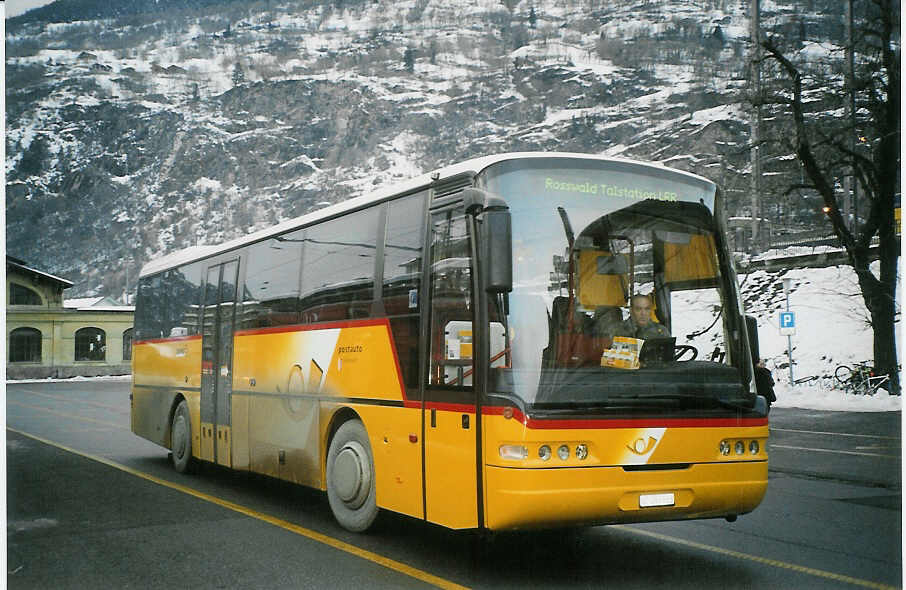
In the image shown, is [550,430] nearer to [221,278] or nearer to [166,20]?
[221,278]

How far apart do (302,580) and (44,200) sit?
34.2ft

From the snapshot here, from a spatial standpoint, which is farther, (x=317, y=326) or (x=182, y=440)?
(x=182, y=440)

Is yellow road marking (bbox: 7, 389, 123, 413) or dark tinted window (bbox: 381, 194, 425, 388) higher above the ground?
dark tinted window (bbox: 381, 194, 425, 388)

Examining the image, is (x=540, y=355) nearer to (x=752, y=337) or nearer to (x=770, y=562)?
(x=752, y=337)

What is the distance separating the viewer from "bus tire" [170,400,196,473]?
38.9 feet

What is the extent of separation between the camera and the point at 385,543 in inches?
283

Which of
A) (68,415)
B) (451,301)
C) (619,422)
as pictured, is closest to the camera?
(619,422)

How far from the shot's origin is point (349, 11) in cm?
1617

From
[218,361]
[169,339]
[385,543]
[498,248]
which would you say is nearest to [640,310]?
[498,248]

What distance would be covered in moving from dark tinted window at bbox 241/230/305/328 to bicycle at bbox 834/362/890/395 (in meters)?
16.8

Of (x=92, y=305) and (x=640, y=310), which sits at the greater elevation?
(x=92, y=305)

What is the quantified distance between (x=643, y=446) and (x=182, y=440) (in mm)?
7737

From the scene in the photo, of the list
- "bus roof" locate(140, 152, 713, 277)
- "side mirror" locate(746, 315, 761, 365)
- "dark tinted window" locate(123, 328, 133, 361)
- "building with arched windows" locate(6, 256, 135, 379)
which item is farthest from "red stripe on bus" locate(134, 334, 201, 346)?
"dark tinted window" locate(123, 328, 133, 361)

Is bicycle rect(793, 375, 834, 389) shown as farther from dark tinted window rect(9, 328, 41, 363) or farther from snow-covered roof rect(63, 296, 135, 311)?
snow-covered roof rect(63, 296, 135, 311)
